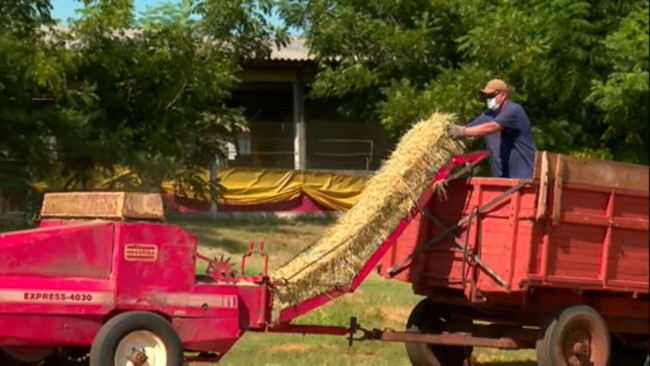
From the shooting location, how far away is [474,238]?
9344 mm

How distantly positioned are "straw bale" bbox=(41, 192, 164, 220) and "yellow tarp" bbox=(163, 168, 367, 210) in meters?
14.1

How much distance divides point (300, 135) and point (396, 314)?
487 inches

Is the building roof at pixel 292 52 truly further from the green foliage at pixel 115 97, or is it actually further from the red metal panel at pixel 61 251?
the red metal panel at pixel 61 251

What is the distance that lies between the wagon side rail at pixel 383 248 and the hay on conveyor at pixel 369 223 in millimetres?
40

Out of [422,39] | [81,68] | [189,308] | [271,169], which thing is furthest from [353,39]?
[189,308]

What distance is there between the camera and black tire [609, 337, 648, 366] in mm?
10562

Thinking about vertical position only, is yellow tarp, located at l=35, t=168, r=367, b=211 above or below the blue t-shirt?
below

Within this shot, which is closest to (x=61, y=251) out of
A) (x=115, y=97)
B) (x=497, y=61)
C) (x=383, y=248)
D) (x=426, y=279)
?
(x=383, y=248)

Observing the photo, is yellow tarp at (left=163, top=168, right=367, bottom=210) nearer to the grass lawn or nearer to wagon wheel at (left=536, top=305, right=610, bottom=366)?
the grass lawn

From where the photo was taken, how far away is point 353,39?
883 inches

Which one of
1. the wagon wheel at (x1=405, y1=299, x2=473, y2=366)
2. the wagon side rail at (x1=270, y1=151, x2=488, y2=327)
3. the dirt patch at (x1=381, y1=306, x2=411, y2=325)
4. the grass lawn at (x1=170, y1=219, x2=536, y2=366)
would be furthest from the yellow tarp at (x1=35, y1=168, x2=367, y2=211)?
the wagon side rail at (x1=270, y1=151, x2=488, y2=327)

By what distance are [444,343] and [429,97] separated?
905 cm

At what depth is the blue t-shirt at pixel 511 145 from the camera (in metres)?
9.64

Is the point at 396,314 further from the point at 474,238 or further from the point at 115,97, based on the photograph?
the point at 115,97
